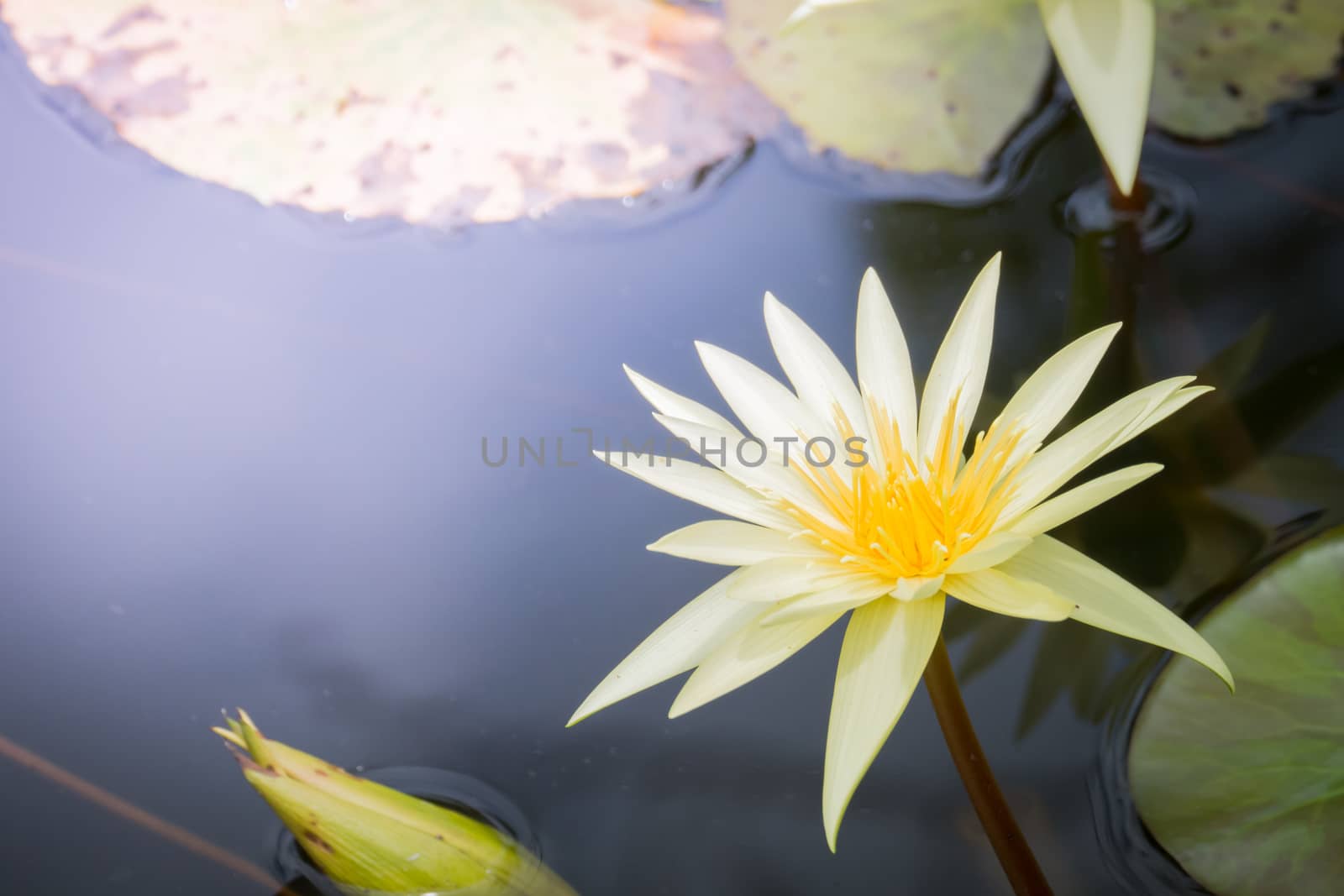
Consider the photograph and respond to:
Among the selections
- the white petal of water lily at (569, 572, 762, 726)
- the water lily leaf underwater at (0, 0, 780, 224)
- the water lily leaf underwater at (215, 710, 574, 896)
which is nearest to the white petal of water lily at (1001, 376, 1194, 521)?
the white petal of water lily at (569, 572, 762, 726)

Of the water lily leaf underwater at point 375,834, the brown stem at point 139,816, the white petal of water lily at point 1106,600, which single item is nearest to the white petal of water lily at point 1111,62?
Result: the white petal of water lily at point 1106,600

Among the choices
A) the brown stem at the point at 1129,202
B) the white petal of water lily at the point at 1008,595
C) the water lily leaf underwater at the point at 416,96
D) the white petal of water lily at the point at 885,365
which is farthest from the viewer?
the water lily leaf underwater at the point at 416,96

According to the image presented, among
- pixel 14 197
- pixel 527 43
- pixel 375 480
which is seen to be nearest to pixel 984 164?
pixel 527 43

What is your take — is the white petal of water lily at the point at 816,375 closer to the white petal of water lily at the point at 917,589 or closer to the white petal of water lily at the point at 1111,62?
the white petal of water lily at the point at 917,589

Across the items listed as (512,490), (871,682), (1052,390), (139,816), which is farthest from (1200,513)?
(139,816)

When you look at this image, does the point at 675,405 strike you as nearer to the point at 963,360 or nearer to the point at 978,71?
the point at 963,360

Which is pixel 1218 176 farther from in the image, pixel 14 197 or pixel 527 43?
pixel 14 197
